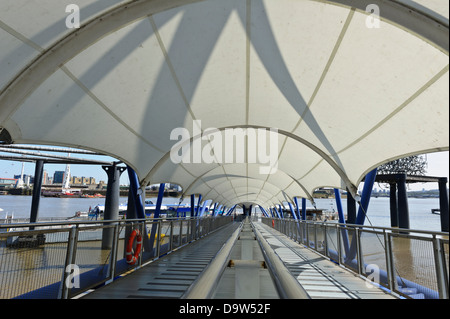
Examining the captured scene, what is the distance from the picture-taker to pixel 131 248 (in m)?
7.61

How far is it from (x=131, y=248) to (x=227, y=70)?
17.4 ft

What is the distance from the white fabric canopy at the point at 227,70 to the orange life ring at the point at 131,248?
3.20 metres

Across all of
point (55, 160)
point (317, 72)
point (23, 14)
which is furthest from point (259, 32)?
point (55, 160)

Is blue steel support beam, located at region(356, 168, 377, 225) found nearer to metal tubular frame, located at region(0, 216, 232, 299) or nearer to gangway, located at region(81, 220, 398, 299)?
gangway, located at region(81, 220, 398, 299)

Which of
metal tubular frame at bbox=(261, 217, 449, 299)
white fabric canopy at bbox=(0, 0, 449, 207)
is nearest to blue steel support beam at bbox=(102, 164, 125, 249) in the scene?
white fabric canopy at bbox=(0, 0, 449, 207)

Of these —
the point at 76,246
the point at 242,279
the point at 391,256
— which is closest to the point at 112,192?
the point at 76,246

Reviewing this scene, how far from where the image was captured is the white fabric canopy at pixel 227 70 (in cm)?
490

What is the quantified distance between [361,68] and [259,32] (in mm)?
2374

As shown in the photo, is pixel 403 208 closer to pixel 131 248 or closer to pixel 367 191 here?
pixel 367 191

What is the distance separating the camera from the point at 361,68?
6527 millimetres

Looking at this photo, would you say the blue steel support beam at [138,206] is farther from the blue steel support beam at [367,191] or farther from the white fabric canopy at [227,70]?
the blue steel support beam at [367,191]

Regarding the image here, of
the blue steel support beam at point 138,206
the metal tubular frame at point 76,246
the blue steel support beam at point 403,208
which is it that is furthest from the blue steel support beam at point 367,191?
the blue steel support beam at point 403,208

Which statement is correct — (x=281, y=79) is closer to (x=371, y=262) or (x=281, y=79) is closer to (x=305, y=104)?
(x=305, y=104)

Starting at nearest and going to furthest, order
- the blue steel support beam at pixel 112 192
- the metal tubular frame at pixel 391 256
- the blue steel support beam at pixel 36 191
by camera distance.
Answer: the metal tubular frame at pixel 391 256 < the blue steel support beam at pixel 112 192 < the blue steel support beam at pixel 36 191
